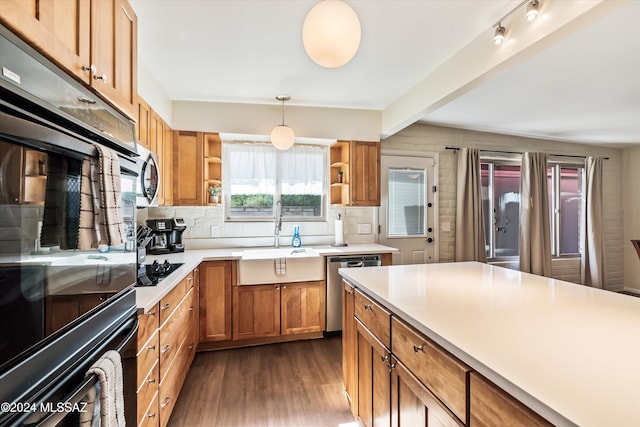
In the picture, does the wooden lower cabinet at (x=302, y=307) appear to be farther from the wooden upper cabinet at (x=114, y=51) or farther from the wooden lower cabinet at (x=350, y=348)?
the wooden upper cabinet at (x=114, y=51)

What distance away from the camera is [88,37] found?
1085 millimetres

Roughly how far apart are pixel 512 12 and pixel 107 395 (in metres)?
2.64

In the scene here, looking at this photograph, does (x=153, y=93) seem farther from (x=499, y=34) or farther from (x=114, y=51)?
(x=499, y=34)

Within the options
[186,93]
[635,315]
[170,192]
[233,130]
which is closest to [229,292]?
[170,192]

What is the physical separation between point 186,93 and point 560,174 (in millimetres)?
5664

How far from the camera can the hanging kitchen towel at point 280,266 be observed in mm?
2869

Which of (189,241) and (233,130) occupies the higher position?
(233,130)

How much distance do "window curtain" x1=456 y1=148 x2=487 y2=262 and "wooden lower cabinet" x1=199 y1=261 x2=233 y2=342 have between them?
3.01 m

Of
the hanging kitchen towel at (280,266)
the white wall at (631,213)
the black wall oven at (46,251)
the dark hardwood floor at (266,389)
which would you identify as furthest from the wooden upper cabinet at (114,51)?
the white wall at (631,213)

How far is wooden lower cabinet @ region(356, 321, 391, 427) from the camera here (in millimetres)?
1335

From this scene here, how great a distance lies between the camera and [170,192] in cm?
297

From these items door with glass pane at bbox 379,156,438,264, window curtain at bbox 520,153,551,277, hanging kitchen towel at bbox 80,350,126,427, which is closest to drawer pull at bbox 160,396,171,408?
hanging kitchen towel at bbox 80,350,126,427

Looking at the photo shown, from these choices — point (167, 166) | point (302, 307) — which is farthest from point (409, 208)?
point (167, 166)

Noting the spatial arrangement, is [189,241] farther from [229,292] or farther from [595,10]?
[595,10]
